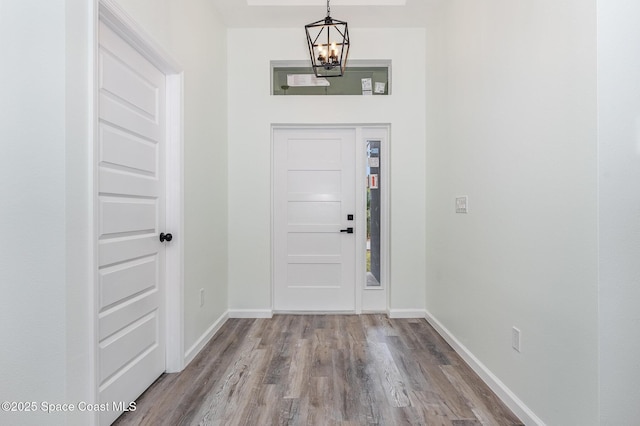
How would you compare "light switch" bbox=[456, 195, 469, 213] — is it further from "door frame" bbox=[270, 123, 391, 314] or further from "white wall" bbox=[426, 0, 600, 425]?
"door frame" bbox=[270, 123, 391, 314]

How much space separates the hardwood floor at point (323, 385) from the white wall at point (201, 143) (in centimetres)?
39

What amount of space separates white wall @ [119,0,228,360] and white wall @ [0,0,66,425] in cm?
62

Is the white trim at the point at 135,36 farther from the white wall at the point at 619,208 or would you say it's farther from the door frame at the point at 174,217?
the white wall at the point at 619,208

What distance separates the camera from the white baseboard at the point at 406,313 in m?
3.26

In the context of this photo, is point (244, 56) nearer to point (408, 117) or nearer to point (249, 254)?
point (408, 117)

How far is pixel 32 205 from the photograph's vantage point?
49.0 inches

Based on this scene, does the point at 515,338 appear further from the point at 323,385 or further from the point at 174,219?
the point at 174,219

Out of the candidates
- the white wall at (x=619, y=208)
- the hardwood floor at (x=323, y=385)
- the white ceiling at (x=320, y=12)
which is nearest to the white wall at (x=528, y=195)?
the white wall at (x=619, y=208)

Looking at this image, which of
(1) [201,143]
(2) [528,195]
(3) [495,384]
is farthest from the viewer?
(1) [201,143]

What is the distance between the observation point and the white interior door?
156 cm

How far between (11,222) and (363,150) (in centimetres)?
278

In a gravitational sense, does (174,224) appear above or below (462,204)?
below

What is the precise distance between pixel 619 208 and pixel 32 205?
7.37 feet

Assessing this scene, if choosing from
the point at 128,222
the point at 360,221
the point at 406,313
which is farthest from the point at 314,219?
the point at 128,222
